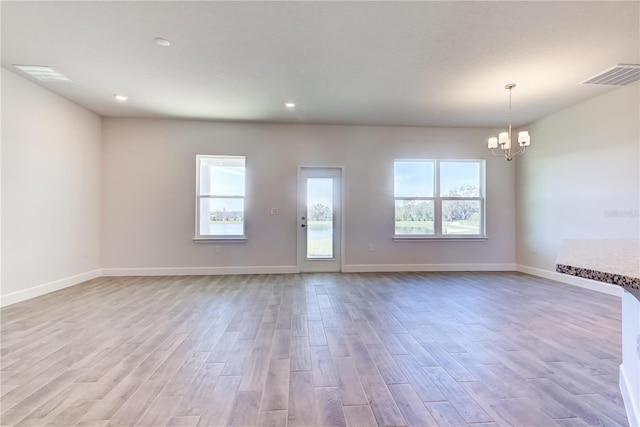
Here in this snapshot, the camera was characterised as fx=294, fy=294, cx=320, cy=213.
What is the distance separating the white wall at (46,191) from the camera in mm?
3551

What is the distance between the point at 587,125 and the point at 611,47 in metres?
1.88

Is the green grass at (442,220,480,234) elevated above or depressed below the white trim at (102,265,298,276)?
above

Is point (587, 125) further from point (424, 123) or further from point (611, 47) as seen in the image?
point (424, 123)

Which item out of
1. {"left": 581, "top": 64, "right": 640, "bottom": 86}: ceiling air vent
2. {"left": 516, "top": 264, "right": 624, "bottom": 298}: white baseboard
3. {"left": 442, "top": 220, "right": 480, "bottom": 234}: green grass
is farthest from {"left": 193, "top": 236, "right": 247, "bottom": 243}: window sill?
{"left": 581, "top": 64, "right": 640, "bottom": 86}: ceiling air vent

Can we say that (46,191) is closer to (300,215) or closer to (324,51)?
(300,215)

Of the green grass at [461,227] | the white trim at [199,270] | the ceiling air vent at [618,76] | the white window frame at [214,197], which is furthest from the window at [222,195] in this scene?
the ceiling air vent at [618,76]

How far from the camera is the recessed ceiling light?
134 inches

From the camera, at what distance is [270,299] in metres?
3.78

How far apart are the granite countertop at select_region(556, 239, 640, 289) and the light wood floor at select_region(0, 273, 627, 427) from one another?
1.03 meters

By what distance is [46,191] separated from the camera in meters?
4.08

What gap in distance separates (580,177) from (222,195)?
5943 millimetres

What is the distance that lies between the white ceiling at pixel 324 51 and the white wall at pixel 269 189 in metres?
0.89

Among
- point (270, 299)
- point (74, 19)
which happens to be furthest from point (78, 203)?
point (270, 299)

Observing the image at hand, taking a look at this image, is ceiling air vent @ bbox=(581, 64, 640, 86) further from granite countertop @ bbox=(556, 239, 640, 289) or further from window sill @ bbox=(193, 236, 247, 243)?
window sill @ bbox=(193, 236, 247, 243)
